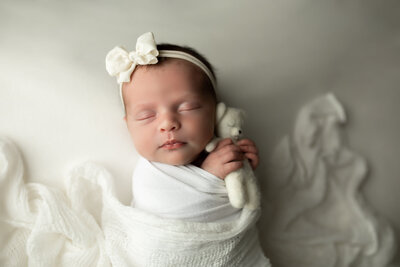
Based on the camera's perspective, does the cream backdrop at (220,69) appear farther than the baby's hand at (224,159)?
Yes

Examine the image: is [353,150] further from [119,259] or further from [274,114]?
[119,259]

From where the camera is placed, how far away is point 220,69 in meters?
1.36

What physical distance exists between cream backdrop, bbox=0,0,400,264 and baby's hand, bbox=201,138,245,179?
320 mm

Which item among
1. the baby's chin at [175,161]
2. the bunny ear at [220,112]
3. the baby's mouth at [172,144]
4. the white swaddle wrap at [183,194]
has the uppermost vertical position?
the bunny ear at [220,112]

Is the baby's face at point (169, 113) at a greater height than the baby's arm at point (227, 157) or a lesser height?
greater

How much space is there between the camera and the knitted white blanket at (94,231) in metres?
0.94

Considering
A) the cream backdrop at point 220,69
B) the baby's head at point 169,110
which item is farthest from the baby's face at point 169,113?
the cream backdrop at point 220,69

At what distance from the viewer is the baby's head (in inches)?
39.2

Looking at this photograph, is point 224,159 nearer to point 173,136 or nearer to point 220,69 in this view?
point 173,136

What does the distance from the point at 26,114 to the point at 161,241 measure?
2.14 ft

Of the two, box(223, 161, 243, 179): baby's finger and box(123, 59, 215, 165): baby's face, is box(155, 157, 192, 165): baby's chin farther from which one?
box(223, 161, 243, 179): baby's finger

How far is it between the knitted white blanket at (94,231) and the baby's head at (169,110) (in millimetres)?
201

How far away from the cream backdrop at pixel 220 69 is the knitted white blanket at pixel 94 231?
0.07 meters

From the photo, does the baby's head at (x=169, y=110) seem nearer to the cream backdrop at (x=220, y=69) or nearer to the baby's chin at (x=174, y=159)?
the baby's chin at (x=174, y=159)
